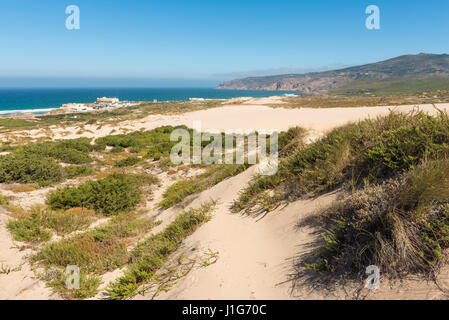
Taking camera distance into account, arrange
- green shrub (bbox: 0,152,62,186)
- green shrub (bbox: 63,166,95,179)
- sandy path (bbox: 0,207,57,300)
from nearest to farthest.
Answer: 1. sandy path (bbox: 0,207,57,300)
2. green shrub (bbox: 0,152,62,186)
3. green shrub (bbox: 63,166,95,179)

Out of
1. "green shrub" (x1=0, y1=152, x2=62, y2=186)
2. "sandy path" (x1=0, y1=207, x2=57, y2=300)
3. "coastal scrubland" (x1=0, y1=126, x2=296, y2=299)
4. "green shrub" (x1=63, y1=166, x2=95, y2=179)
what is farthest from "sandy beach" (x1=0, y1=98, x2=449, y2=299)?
"green shrub" (x1=63, y1=166, x2=95, y2=179)

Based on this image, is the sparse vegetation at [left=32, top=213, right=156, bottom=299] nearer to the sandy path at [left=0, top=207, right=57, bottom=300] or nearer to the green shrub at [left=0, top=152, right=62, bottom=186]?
the sandy path at [left=0, top=207, right=57, bottom=300]

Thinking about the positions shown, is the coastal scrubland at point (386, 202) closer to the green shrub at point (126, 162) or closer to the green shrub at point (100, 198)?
the green shrub at point (100, 198)

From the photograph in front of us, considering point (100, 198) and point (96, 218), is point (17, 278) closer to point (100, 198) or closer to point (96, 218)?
point (96, 218)

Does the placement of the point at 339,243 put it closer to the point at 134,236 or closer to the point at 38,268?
the point at 134,236

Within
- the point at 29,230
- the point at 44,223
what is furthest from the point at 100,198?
the point at 29,230

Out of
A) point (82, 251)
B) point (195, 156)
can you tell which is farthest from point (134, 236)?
point (195, 156)

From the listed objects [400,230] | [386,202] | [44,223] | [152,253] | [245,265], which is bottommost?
[44,223]

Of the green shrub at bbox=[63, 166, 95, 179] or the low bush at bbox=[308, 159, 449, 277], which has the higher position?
the low bush at bbox=[308, 159, 449, 277]

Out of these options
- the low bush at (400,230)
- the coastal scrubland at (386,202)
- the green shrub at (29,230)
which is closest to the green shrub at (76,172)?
the green shrub at (29,230)
